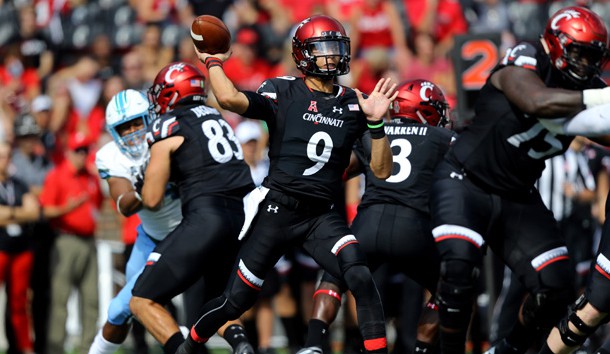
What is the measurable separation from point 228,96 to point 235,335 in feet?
5.76

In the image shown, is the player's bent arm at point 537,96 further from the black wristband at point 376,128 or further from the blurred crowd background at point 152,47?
the blurred crowd background at point 152,47

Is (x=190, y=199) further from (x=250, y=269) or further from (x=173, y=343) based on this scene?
(x=173, y=343)

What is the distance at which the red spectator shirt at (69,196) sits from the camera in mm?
11117

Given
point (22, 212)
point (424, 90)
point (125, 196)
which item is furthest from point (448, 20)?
point (125, 196)

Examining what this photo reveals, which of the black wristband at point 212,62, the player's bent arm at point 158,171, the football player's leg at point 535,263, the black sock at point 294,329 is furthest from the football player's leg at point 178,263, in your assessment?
the black sock at point 294,329

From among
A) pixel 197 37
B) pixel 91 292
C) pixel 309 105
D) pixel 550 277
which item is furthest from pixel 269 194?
pixel 91 292

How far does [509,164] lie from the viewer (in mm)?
6859

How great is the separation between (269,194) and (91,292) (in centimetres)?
487

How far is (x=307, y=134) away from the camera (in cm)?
688

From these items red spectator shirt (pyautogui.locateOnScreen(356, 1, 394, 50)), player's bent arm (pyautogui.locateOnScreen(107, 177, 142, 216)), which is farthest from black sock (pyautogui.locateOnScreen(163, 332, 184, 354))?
red spectator shirt (pyautogui.locateOnScreen(356, 1, 394, 50))

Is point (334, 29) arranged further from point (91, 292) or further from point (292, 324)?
point (91, 292)

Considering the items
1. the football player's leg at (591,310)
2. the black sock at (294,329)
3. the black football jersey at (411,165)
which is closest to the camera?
the football player's leg at (591,310)

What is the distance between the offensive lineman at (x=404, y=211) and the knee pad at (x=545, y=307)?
70 centimetres

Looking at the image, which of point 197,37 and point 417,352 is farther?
point 417,352
